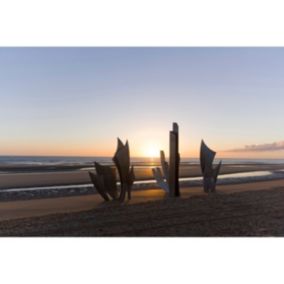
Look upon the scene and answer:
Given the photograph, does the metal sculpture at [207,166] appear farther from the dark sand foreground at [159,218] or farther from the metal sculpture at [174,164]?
the metal sculpture at [174,164]

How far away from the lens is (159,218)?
23.7ft

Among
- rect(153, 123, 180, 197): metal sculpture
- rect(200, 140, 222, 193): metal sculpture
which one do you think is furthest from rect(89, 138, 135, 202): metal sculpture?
rect(200, 140, 222, 193): metal sculpture

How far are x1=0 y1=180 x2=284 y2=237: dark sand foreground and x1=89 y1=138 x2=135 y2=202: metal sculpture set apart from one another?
312mm

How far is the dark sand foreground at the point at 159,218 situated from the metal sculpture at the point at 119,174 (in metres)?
0.31

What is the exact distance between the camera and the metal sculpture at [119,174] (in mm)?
8547

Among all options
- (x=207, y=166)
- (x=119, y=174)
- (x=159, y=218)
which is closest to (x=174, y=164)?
(x=119, y=174)

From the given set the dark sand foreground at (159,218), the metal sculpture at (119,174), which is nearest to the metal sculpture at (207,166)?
the dark sand foreground at (159,218)

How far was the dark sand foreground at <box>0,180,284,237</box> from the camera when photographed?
6.52m

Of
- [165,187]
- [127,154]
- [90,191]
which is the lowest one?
[90,191]

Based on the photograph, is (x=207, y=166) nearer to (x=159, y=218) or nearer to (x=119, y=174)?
(x=119, y=174)

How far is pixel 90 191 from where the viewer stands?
453 inches

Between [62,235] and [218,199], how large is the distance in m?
3.79

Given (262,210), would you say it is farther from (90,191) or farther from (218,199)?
(90,191)
